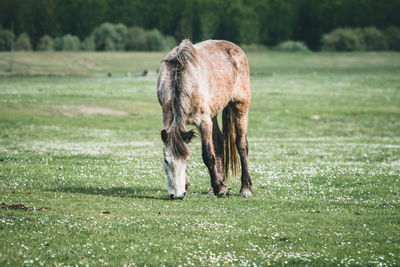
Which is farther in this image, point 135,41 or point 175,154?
point 135,41

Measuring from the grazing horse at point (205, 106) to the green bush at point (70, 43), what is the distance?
12399cm

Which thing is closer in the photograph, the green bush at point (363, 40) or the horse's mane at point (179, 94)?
the horse's mane at point (179, 94)

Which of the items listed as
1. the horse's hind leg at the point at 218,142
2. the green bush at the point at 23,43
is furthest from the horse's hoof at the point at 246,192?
the green bush at the point at 23,43

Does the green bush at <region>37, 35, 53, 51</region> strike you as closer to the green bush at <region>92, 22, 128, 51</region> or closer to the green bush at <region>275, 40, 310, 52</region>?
the green bush at <region>92, 22, 128, 51</region>

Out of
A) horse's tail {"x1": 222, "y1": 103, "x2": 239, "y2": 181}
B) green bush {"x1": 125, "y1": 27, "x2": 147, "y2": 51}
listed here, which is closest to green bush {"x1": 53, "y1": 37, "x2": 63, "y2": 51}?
green bush {"x1": 125, "y1": 27, "x2": 147, "y2": 51}

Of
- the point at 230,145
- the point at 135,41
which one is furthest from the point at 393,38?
the point at 230,145

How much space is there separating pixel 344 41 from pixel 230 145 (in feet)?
470

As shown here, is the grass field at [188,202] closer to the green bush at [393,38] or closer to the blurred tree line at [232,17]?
the green bush at [393,38]

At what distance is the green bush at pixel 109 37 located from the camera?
5719 inches

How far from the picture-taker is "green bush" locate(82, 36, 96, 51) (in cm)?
13975

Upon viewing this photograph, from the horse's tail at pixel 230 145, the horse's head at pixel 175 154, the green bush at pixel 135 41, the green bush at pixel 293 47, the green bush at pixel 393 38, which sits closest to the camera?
the horse's head at pixel 175 154

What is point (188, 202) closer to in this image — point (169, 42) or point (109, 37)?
point (109, 37)

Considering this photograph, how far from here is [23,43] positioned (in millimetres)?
127562

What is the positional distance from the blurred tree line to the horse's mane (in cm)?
14188
